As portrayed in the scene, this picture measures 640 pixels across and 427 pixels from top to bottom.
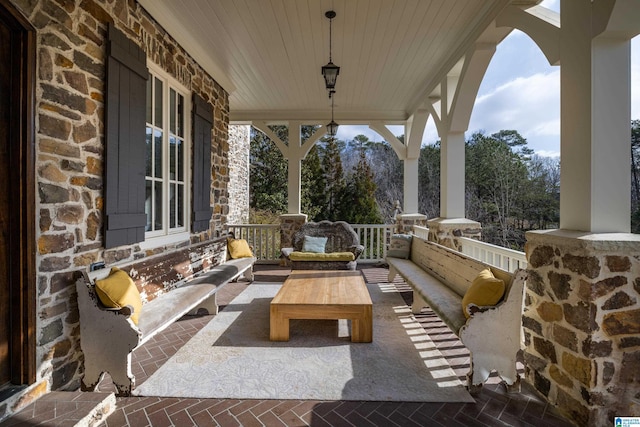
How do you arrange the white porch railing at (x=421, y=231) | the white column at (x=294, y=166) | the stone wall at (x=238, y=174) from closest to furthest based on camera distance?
the white porch railing at (x=421, y=231), the white column at (x=294, y=166), the stone wall at (x=238, y=174)

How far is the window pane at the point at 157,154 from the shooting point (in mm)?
3510

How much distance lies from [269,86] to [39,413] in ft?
16.3

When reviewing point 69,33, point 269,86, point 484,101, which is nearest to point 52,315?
point 69,33

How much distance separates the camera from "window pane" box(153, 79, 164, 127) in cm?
350

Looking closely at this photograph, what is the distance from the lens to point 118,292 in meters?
2.28

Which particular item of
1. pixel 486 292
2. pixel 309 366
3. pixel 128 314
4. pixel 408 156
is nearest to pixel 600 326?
pixel 486 292

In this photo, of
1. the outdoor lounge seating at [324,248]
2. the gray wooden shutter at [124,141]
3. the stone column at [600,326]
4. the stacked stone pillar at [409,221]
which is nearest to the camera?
the stone column at [600,326]

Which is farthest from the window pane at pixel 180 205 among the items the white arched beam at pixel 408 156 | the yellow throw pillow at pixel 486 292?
the white arched beam at pixel 408 156

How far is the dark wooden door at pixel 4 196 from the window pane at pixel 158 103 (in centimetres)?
160

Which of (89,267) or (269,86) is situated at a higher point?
(269,86)

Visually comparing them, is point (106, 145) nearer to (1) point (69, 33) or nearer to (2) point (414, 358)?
(1) point (69, 33)

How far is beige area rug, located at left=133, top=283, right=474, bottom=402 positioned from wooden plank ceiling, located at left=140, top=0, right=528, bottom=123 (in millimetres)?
3222

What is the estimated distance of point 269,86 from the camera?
550 centimetres

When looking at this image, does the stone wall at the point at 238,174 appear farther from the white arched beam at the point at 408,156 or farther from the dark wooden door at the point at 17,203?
the dark wooden door at the point at 17,203
